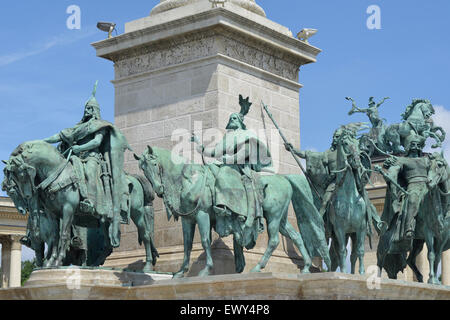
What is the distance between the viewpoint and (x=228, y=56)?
815 inches

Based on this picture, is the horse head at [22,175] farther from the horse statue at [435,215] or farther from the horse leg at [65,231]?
the horse statue at [435,215]

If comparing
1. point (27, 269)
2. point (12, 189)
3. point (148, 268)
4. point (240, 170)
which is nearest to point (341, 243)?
point (240, 170)

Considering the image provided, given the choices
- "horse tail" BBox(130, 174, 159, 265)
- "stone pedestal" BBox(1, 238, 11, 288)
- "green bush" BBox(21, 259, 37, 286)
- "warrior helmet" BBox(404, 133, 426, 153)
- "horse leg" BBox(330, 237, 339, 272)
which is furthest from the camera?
"green bush" BBox(21, 259, 37, 286)

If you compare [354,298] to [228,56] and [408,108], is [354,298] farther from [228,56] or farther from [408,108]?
[408,108]

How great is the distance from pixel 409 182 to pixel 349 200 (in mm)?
2916

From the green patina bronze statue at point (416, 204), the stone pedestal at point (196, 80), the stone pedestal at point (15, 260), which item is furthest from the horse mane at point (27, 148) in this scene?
the stone pedestal at point (15, 260)

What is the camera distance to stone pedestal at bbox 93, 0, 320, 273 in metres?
20.4

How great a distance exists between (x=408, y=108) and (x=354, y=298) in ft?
32.7

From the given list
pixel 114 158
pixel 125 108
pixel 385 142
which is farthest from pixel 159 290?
pixel 385 142

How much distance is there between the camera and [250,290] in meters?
15.8

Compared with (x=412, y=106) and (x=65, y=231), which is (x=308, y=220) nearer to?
(x=65, y=231)

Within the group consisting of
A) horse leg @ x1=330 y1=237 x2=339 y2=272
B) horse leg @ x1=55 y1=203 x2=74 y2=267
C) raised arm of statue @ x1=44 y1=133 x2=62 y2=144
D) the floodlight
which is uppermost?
the floodlight

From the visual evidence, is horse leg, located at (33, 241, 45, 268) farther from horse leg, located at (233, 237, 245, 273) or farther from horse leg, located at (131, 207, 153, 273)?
horse leg, located at (233, 237, 245, 273)

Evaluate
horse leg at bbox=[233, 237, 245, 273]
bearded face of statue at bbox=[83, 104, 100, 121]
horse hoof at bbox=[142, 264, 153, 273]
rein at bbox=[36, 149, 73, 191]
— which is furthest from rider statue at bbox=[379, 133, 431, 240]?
rein at bbox=[36, 149, 73, 191]
